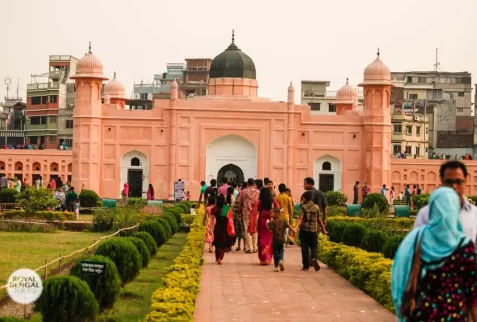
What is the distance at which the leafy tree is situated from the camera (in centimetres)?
2308

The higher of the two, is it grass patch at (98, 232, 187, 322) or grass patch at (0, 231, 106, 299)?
grass patch at (0, 231, 106, 299)

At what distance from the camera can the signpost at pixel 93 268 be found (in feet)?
30.7

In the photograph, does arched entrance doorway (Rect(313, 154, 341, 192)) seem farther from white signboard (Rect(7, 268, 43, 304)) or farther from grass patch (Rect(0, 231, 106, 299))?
white signboard (Rect(7, 268, 43, 304))

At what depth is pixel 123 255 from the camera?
11.7 m

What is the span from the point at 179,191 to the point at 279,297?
2128 cm

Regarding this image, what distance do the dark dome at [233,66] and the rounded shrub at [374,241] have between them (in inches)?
860

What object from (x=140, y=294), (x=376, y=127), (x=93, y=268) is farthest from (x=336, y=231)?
(x=376, y=127)

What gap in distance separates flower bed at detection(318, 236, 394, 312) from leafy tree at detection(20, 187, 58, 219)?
385 inches

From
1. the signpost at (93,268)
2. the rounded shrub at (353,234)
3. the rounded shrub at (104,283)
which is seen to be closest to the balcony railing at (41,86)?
the rounded shrub at (353,234)

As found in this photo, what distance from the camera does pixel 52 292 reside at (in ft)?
27.1

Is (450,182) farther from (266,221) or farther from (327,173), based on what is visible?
(327,173)

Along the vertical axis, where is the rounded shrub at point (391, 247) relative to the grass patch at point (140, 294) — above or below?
above

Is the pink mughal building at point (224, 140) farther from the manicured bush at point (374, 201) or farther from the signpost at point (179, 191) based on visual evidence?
the manicured bush at point (374, 201)

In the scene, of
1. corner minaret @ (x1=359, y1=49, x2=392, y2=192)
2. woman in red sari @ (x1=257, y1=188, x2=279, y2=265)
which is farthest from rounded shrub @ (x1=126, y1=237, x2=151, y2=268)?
corner minaret @ (x1=359, y1=49, x2=392, y2=192)
